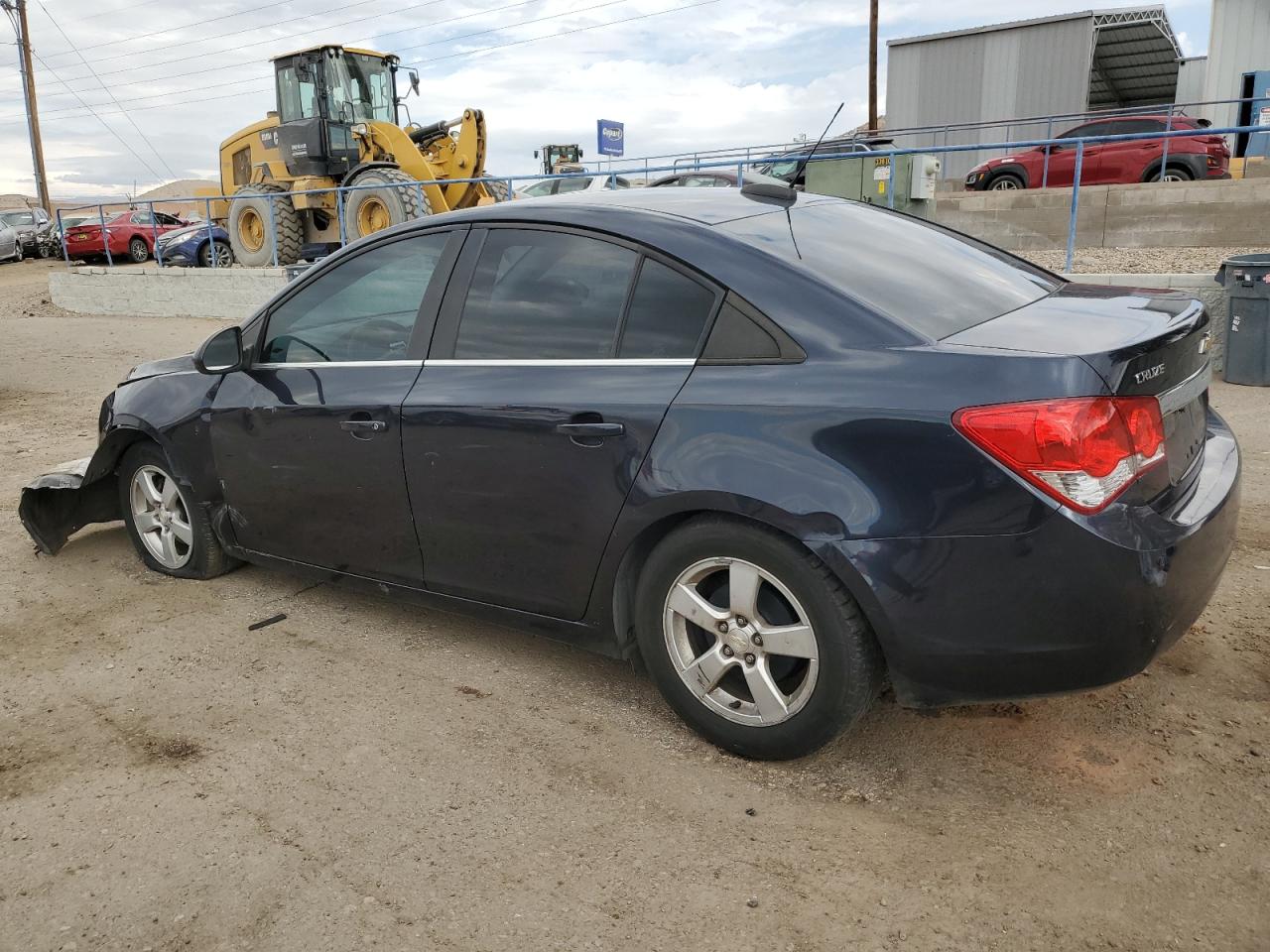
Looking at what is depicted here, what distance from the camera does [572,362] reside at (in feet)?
10.1

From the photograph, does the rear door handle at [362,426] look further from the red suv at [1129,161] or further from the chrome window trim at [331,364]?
the red suv at [1129,161]

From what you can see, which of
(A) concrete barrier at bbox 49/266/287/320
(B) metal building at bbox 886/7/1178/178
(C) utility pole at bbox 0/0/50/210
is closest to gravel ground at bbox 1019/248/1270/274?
(A) concrete barrier at bbox 49/266/287/320

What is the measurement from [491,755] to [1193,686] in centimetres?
217

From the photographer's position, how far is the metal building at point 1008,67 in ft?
85.8

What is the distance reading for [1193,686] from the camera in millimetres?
3174

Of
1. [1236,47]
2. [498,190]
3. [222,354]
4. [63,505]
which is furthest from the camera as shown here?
[1236,47]

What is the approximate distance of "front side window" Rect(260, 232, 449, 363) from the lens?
11.6 ft

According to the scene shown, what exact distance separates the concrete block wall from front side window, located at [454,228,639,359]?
6.21m

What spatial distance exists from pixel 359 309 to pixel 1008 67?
27777 millimetres

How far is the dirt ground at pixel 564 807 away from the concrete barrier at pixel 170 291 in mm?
13204

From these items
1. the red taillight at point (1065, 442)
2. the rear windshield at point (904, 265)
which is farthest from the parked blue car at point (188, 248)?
the red taillight at point (1065, 442)

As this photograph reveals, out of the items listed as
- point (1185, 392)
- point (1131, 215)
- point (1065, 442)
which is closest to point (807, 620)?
point (1065, 442)

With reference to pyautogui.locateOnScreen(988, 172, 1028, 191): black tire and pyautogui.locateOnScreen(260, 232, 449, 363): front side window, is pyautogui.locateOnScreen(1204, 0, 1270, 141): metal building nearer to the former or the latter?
pyautogui.locateOnScreen(988, 172, 1028, 191): black tire

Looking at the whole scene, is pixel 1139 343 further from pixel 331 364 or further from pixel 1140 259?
pixel 1140 259
